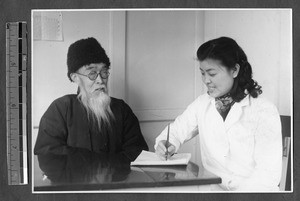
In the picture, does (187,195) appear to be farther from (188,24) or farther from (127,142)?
(188,24)

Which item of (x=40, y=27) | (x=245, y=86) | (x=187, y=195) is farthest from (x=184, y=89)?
(x=40, y=27)

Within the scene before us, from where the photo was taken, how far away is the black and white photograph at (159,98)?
1.01 metres

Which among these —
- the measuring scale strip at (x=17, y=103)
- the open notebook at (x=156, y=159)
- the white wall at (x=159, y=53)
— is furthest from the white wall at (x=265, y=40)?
the measuring scale strip at (x=17, y=103)

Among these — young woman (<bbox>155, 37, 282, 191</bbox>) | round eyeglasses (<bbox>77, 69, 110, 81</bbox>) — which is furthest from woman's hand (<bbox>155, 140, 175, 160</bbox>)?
round eyeglasses (<bbox>77, 69, 110, 81</bbox>)

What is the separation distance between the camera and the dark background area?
3.39 ft

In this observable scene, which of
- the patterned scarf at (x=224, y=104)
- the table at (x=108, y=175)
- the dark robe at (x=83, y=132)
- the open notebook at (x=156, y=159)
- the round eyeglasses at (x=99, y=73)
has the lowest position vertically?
the table at (x=108, y=175)

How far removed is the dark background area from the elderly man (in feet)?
0.24

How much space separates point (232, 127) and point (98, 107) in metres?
0.36

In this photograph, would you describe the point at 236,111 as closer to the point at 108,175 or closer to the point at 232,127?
the point at 232,127

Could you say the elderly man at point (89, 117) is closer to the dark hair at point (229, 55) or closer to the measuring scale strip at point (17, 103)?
the measuring scale strip at point (17, 103)

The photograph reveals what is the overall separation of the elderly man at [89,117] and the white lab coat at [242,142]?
96mm

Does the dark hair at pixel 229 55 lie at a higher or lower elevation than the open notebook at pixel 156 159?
higher

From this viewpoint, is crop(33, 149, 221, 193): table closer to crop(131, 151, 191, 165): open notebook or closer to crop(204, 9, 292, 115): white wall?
crop(131, 151, 191, 165): open notebook

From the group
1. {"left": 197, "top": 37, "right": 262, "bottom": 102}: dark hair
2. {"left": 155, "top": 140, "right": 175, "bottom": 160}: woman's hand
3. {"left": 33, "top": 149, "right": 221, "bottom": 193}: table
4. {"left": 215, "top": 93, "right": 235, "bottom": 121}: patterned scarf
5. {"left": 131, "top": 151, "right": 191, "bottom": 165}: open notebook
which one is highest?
{"left": 197, "top": 37, "right": 262, "bottom": 102}: dark hair
